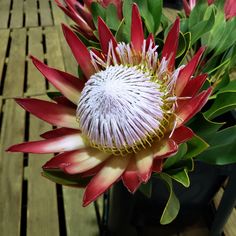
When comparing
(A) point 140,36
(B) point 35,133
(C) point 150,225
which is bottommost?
(B) point 35,133

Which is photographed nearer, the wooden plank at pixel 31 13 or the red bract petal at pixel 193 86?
the red bract petal at pixel 193 86

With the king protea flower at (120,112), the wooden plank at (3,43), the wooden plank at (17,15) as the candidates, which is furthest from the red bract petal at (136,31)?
the wooden plank at (17,15)

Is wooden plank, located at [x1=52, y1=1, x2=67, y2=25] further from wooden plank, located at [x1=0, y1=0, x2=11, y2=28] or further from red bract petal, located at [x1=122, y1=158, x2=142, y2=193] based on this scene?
red bract petal, located at [x1=122, y1=158, x2=142, y2=193]

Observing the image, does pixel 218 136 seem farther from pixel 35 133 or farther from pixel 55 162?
pixel 35 133

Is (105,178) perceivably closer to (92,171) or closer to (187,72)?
(92,171)

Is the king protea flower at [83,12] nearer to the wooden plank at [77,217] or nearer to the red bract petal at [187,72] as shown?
the red bract petal at [187,72]

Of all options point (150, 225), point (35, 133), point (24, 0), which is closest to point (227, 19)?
point (150, 225)
